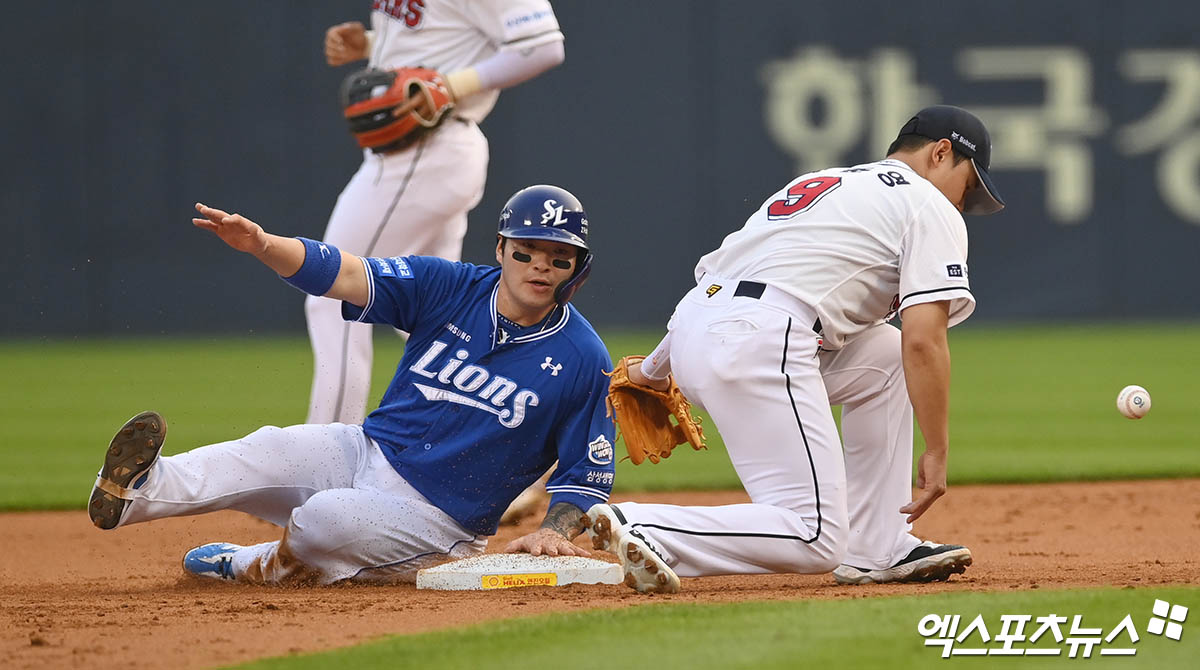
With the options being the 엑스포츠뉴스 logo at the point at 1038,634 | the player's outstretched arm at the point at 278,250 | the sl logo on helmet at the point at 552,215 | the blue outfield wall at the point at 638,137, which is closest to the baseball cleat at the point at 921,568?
the 엑스포츠뉴스 logo at the point at 1038,634

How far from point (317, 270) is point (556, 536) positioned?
0.96 m

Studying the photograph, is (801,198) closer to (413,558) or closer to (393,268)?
(393,268)

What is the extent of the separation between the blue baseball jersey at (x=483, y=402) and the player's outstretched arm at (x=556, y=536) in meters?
0.04

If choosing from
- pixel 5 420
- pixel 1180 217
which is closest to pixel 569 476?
pixel 5 420

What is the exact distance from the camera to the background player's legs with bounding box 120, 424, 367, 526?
13.7ft

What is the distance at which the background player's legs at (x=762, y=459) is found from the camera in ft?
12.5

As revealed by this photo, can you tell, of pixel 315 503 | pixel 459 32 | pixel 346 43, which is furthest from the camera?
pixel 346 43

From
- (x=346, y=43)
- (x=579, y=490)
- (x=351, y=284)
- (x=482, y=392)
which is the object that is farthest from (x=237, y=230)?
(x=346, y=43)

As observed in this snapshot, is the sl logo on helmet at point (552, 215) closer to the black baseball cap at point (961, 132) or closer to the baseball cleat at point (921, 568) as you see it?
the black baseball cap at point (961, 132)

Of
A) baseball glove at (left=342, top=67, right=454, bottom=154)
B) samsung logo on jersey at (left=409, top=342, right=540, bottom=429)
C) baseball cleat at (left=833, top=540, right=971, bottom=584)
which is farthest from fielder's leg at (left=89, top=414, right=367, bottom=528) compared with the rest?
baseball glove at (left=342, top=67, right=454, bottom=154)

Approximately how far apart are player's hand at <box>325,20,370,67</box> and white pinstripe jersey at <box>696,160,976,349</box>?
10.2ft

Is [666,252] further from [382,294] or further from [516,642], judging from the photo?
[516,642]

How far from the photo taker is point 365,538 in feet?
13.8

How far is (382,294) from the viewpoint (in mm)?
4289
